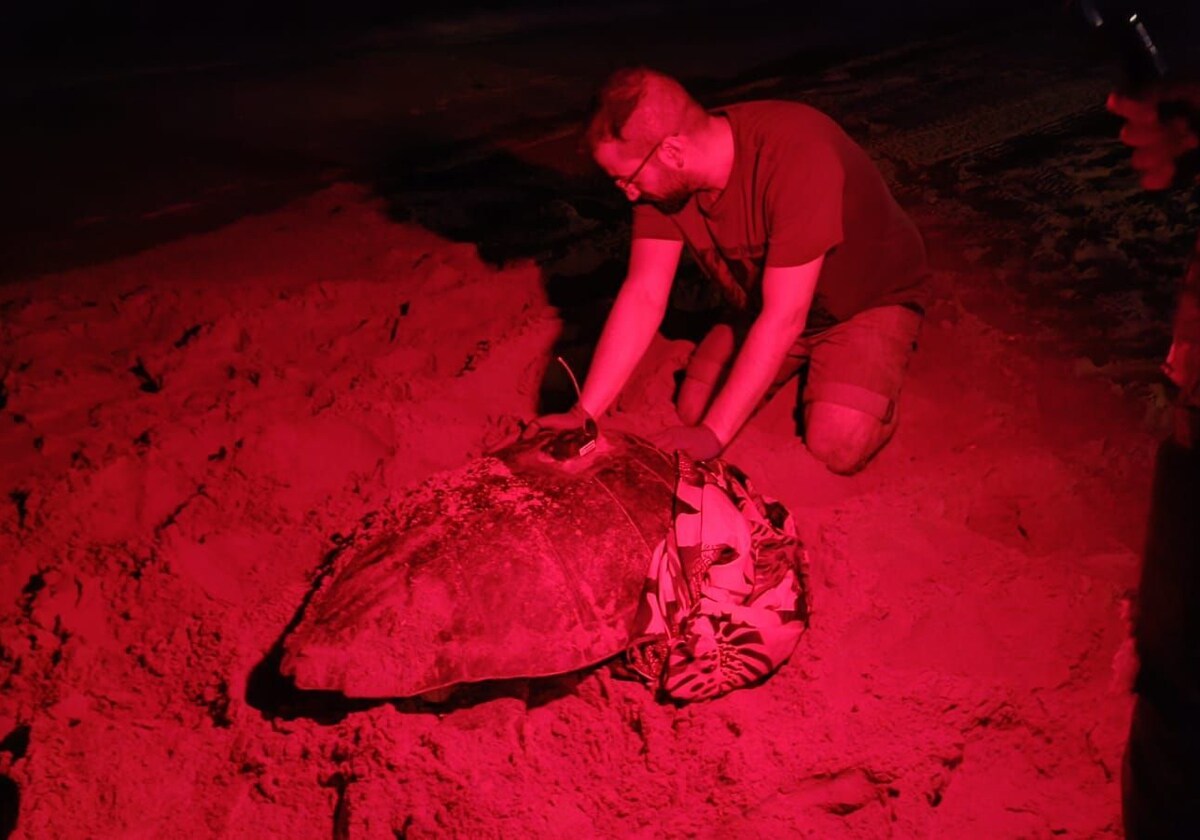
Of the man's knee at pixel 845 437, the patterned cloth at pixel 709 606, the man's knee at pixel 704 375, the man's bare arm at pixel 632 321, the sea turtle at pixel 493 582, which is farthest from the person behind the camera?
the man's knee at pixel 704 375

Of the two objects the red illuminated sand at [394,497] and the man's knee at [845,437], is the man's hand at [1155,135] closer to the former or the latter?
the red illuminated sand at [394,497]

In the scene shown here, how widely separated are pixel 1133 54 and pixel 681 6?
10508 mm

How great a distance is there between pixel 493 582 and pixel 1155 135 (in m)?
1.39

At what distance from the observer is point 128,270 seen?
3.59 metres

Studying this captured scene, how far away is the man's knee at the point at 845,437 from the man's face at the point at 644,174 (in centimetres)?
81

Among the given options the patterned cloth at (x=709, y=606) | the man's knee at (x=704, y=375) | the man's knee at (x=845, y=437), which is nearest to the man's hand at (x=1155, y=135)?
the patterned cloth at (x=709, y=606)

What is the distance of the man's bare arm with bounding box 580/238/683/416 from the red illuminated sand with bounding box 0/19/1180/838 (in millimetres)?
345

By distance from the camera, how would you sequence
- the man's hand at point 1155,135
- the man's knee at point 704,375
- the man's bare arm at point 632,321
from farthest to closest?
the man's knee at point 704,375 → the man's bare arm at point 632,321 → the man's hand at point 1155,135

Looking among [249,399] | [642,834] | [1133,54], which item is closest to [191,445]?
[249,399]

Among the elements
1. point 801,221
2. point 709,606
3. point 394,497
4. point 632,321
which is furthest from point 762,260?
point 394,497

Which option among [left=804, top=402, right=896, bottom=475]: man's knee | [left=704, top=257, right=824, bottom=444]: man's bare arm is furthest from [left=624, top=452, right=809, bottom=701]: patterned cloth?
[left=804, top=402, right=896, bottom=475]: man's knee

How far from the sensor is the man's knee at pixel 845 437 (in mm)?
2646

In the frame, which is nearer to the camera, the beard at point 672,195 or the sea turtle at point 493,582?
the sea turtle at point 493,582

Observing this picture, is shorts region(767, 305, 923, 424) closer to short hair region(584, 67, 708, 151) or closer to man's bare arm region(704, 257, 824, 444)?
man's bare arm region(704, 257, 824, 444)
